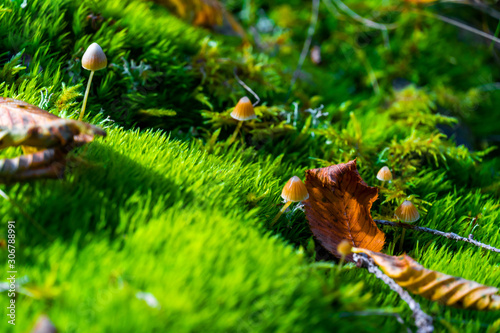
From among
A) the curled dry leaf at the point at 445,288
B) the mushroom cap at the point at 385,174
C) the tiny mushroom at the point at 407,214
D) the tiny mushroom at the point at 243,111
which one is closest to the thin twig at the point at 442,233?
the tiny mushroom at the point at 407,214

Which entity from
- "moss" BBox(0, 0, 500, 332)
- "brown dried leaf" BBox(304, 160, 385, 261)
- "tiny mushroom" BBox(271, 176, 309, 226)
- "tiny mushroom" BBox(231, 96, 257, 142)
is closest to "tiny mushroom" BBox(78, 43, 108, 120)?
"moss" BBox(0, 0, 500, 332)

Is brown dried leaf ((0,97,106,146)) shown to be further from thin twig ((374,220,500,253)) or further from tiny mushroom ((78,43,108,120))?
thin twig ((374,220,500,253))

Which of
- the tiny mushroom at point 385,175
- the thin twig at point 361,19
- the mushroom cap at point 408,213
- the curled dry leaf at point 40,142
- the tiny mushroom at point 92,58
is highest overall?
the thin twig at point 361,19

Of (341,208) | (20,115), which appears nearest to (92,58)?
(20,115)

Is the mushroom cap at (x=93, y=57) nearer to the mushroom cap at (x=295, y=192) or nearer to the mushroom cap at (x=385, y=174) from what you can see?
the mushroom cap at (x=295, y=192)

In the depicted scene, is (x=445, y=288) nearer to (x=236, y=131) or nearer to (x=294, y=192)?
(x=294, y=192)

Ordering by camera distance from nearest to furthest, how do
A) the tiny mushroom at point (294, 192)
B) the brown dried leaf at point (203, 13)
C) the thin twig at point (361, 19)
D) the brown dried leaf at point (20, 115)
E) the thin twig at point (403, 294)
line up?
the thin twig at point (403, 294) → the brown dried leaf at point (20, 115) → the tiny mushroom at point (294, 192) → the brown dried leaf at point (203, 13) → the thin twig at point (361, 19)

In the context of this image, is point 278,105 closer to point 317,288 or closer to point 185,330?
point 317,288
